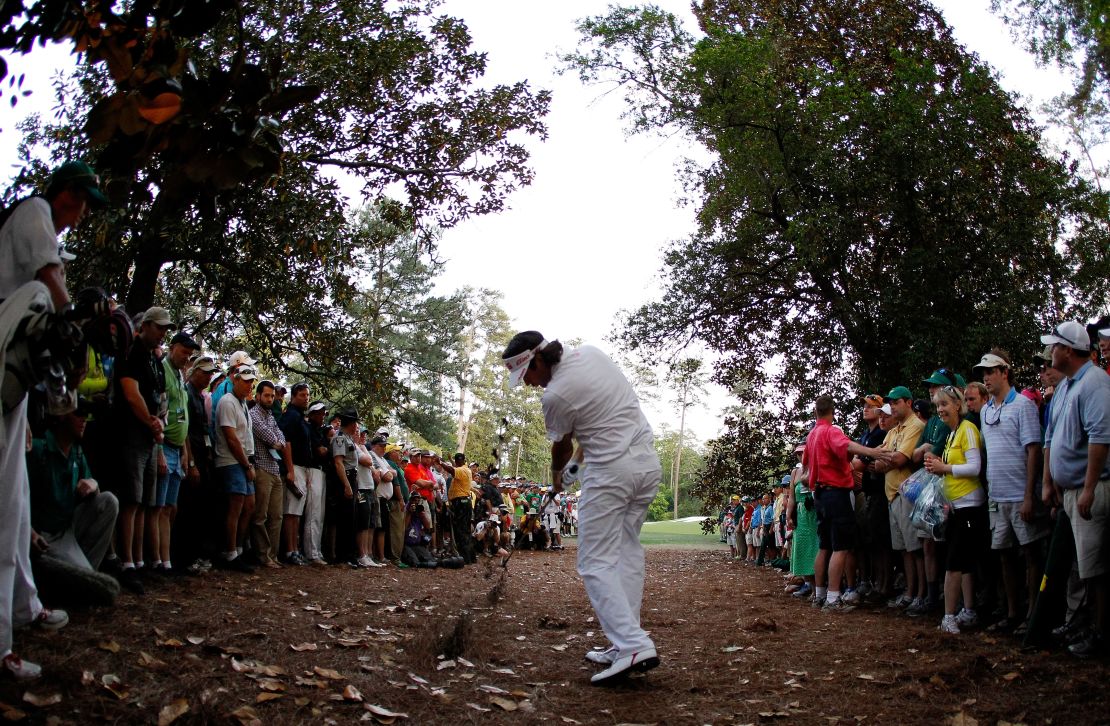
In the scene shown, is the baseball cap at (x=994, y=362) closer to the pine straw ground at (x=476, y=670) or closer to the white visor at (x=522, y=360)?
the pine straw ground at (x=476, y=670)

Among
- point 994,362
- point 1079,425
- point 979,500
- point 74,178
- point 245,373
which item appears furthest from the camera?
point 245,373

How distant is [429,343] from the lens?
47.0 m

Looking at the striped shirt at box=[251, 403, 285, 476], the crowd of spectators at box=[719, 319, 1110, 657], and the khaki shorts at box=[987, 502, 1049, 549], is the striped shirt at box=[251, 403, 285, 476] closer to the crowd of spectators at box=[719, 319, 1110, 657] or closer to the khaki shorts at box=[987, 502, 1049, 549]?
the crowd of spectators at box=[719, 319, 1110, 657]

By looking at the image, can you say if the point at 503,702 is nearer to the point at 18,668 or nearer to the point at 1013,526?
the point at 18,668

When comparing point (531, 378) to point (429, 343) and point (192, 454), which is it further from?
point (429, 343)

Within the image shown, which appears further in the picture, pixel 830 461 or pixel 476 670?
pixel 830 461

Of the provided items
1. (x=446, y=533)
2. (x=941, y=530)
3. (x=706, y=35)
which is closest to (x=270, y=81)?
(x=941, y=530)

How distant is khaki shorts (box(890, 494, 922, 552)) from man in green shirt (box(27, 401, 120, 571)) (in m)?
7.22

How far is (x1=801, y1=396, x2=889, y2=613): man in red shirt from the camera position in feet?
29.4

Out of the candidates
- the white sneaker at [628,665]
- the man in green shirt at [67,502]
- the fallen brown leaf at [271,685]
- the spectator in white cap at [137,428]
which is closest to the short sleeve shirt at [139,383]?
the spectator in white cap at [137,428]

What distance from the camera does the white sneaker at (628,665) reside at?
5.12m

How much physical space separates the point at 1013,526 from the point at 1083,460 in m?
1.14

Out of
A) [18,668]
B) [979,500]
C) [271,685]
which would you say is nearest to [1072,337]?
[979,500]

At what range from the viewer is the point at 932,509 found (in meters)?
7.73
